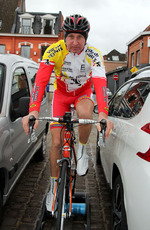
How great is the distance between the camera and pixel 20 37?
105ft

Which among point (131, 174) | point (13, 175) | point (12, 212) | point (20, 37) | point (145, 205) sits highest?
point (20, 37)

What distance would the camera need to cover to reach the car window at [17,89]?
3.04 metres

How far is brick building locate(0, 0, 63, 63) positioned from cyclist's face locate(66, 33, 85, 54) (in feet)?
98.9

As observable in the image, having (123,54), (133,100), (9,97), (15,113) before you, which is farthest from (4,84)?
(123,54)

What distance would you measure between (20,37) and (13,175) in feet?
104

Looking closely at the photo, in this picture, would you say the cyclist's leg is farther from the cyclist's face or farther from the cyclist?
the cyclist's face

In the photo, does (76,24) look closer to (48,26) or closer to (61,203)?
(61,203)

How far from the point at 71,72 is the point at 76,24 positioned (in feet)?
1.72

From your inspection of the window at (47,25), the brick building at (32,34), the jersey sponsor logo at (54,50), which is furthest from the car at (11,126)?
the window at (47,25)

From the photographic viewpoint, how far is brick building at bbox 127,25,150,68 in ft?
84.3

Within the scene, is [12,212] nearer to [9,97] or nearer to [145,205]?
[9,97]

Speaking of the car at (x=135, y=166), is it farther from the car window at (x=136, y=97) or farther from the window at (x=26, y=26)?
the window at (x=26, y=26)

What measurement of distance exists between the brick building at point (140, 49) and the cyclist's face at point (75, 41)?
23.6 meters

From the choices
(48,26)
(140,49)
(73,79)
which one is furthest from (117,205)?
(48,26)
